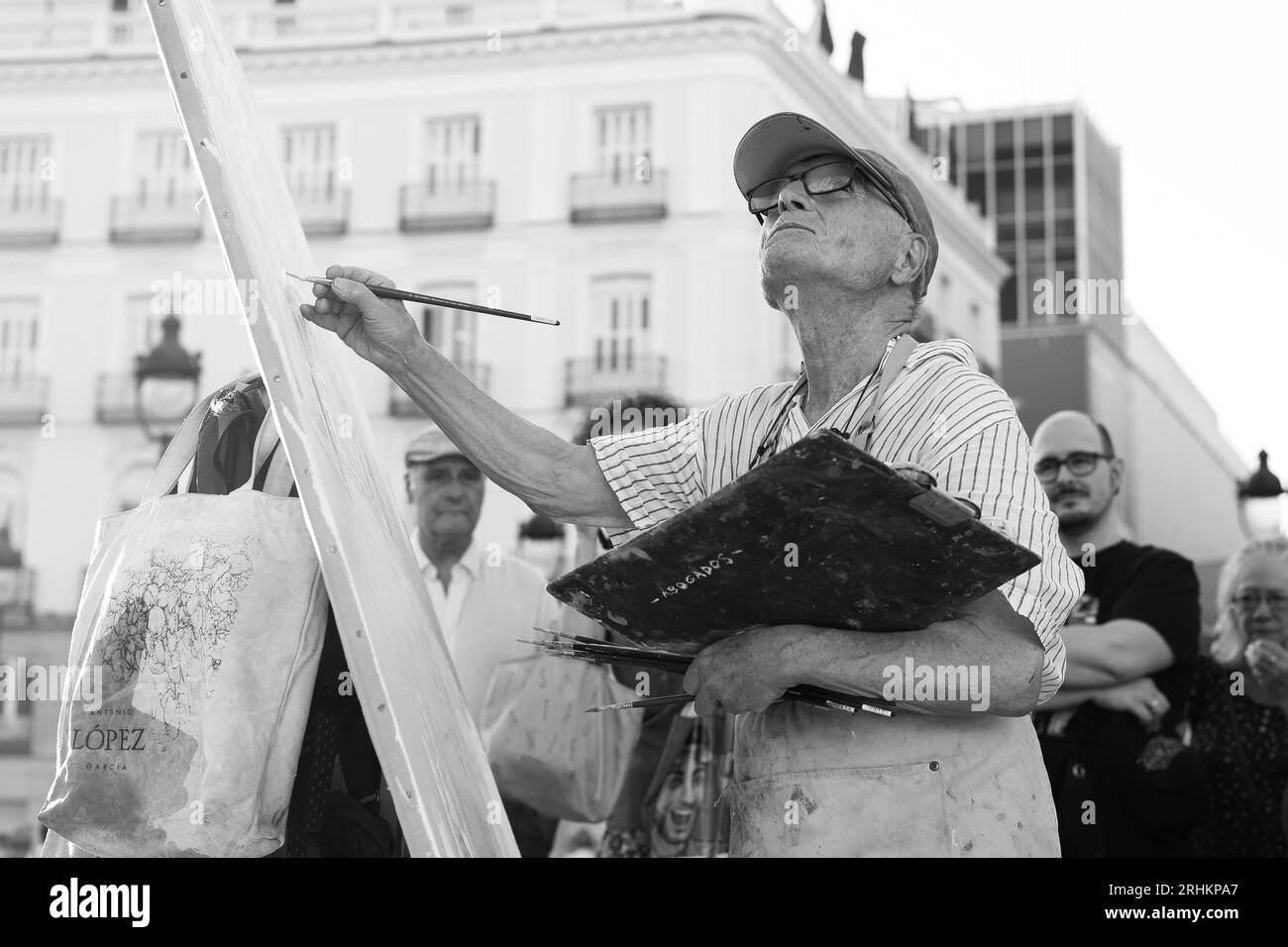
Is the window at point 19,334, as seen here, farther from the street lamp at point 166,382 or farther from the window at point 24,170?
the street lamp at point 166,382

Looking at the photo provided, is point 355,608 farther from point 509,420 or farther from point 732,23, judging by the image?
point 732,23

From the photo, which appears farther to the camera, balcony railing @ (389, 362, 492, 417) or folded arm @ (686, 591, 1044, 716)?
balcony railing @ (389, 362, 492, 417)

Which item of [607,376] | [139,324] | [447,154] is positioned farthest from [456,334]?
[139,324]

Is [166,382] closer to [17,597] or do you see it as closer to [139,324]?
[17,597]

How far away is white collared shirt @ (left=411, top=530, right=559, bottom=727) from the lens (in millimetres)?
4164

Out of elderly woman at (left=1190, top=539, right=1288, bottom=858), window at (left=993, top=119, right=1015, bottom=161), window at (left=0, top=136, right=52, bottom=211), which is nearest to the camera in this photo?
elderly woman at (left=1190, top=539, right=1288, bottom=858)

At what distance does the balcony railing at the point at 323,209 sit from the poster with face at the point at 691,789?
72.3 feet

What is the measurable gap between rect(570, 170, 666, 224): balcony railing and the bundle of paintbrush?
21748mm

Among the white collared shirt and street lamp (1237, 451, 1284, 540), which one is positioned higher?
street lamp (1237, 451, 1284, 540)

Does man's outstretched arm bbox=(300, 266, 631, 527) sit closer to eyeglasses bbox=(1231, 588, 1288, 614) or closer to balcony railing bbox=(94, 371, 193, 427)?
eyeglasses bbox=(1231, 588, 1288, 614)

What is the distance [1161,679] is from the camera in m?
3.53

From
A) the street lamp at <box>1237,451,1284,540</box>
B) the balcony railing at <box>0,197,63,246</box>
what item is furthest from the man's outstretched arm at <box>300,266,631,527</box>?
the balcony railing at <box>0,197,63,246</box>
